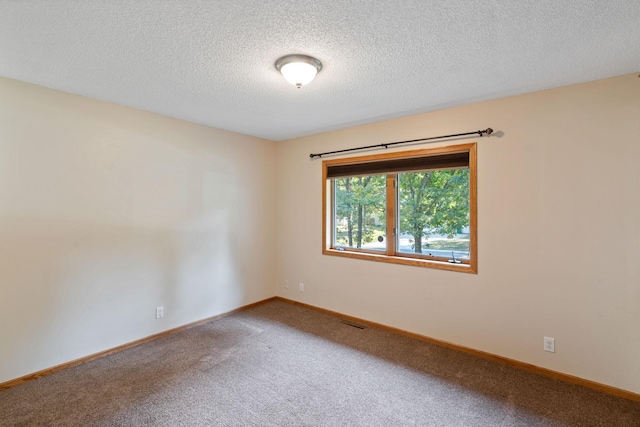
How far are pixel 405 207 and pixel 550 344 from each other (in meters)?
1.80

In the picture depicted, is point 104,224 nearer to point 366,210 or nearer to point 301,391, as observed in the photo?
point 301,391

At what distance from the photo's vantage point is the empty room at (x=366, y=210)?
1798 millimetres

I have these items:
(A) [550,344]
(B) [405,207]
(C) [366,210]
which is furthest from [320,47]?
(A) [550,344]

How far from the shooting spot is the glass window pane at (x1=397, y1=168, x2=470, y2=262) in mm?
3098

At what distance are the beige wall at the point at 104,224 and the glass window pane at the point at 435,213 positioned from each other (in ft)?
7.24

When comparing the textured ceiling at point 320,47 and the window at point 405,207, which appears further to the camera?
the window at point 405,207

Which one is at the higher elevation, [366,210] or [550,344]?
[366,210]

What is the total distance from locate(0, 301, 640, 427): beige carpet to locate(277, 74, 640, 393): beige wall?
30 cm

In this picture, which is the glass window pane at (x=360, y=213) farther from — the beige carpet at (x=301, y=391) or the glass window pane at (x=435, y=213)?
the beige carpet at (x=301, y=391)

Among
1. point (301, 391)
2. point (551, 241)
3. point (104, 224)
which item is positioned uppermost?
point (104, 224)

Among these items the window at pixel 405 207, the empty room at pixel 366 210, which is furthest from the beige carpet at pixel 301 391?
the window at pixel 405 207

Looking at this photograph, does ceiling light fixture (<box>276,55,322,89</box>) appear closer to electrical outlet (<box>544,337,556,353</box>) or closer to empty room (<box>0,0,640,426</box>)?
empty room (<box>0,0,640,426</box>)

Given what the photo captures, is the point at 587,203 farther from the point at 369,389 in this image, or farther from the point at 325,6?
the point at 325,6

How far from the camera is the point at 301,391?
2291 mm
